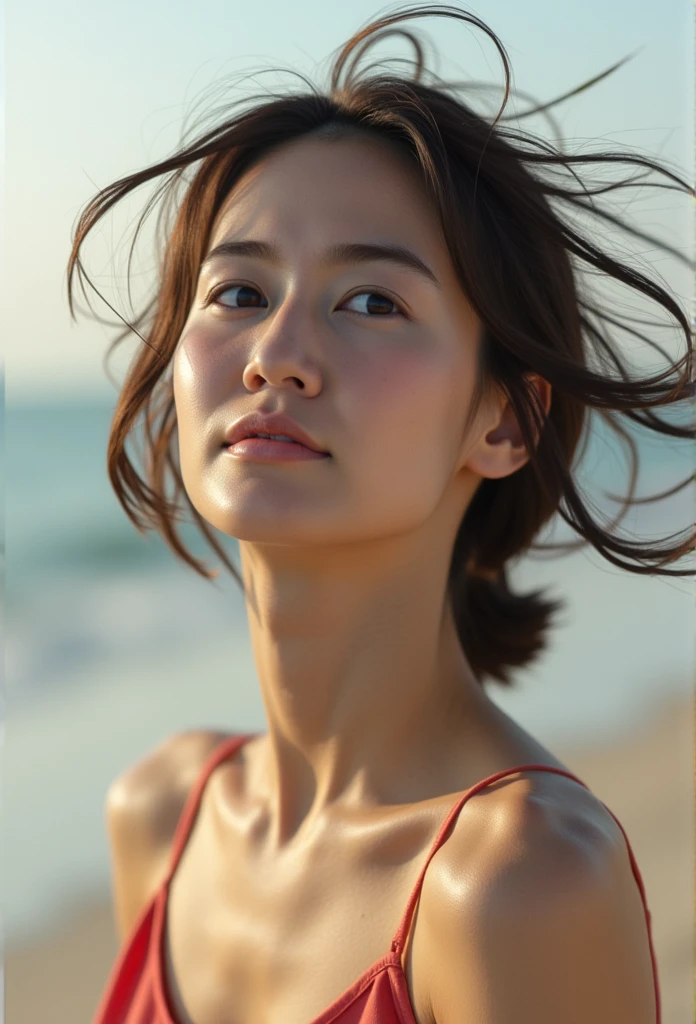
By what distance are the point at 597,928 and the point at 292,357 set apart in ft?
3.27

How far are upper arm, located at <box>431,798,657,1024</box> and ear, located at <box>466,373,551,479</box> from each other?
74 cm

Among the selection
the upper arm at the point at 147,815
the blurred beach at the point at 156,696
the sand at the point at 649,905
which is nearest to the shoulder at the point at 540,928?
the blurred beach at the point at 156,696

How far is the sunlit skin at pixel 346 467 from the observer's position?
1949 millimetres

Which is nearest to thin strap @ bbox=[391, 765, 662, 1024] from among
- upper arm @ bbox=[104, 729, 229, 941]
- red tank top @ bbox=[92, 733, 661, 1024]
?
red tank top @ bbox=[92, 733, 661, 1024]

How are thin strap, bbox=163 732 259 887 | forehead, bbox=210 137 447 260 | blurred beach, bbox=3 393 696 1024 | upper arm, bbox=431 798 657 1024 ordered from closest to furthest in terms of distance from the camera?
upper arm, bbox=431 798 657 1024 < forehead, bbox=210 137 447 260 < thin strap, bbox=163 732 259 887 < blurred beach, bbox=3 393 696 1024

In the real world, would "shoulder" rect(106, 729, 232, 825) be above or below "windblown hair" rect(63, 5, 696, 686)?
below

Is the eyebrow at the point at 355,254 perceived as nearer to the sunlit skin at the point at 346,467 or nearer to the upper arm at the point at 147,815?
the sunlit skin at the point at 346,467

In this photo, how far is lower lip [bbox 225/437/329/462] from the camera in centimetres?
193

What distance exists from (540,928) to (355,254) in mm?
1119

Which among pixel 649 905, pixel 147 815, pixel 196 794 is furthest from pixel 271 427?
pixel 649 905

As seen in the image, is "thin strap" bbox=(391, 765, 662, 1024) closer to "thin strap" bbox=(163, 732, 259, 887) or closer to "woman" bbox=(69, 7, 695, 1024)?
"woman" bbox=(69, 7, 695, 1024)

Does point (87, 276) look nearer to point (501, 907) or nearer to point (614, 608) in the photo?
point (501, 907)

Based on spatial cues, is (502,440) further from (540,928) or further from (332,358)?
(540,928)

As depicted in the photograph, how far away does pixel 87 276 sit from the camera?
96.2 inches
